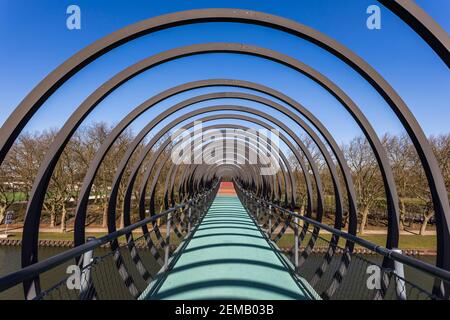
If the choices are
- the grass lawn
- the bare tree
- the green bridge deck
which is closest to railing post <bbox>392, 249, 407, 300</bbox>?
the green bridge deck

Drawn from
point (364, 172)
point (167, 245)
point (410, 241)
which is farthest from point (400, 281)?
point (410, 241)

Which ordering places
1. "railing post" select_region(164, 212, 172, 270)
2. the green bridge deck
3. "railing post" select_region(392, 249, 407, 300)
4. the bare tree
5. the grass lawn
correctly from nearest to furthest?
"railing post" select_region(392, 249, 407, 300) < the green bridge deck < "railing post" select_region(164, 212, 172, 270) < the grass lawn < the bare tree

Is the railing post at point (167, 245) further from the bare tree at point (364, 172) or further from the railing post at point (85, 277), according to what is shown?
the bare tree at point (364, 172)

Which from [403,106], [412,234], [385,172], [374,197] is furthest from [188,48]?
[412,234]

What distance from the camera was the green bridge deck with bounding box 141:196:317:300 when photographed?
4.04m

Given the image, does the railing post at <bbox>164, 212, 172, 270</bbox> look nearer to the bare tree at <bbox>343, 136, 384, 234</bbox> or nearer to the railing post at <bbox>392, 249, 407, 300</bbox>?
the railing post at <bbox>392, 249, 407, 300</bbox>

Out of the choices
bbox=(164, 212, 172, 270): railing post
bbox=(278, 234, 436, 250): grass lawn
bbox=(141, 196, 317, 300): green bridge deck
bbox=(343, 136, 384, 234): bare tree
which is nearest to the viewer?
bbox=(141, 196, 317, 300): green bridge deck

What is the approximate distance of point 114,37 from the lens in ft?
15.3

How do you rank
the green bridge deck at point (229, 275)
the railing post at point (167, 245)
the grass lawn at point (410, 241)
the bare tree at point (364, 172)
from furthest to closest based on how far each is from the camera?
the bare tree at point (364, 172) → the grass lawn at point (410, 241) → the railing post at point (167, 245) → the green bridge deck at point (229, 275)

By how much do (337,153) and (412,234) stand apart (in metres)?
26.0

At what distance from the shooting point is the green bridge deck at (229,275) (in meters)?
4.04

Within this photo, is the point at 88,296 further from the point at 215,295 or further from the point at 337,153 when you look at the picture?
the point at 337,153

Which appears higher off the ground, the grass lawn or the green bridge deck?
the green bridge deck

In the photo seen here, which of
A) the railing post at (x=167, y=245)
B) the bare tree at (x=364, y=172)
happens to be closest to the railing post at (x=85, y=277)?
the railing post at (x=167, y=245)
